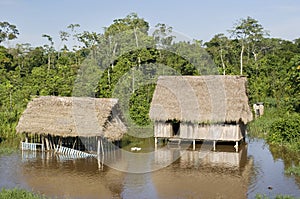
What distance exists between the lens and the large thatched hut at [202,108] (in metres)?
18.7

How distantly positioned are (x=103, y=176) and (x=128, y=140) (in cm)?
667

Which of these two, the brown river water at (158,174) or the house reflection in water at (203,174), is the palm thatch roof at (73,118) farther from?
the house reflection in water at (203,174)

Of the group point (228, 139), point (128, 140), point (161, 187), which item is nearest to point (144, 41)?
point (128, 140)

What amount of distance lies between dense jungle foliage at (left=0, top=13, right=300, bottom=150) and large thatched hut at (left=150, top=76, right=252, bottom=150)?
2.60 metres

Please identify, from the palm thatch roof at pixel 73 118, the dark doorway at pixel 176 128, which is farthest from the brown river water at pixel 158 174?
the dark doorway at pixel 176 128

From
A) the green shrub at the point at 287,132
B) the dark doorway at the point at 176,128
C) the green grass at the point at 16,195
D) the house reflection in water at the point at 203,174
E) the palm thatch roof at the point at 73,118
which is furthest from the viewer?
the dark doorway at the point at 176,128

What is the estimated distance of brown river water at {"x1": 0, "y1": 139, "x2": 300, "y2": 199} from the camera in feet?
41.9

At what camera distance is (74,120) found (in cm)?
1720

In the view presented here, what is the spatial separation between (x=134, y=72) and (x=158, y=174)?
1215 centimetres

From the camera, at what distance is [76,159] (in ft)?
56.4

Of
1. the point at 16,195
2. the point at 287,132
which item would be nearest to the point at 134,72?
the point at 287,132

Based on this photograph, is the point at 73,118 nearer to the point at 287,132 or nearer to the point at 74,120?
the point at 74,120

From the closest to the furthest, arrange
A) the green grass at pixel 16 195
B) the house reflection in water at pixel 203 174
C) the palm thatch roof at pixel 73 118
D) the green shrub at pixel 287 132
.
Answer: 1. the green grass at pixel 16 195
2. the house reflection in water at pixel 203 174
3. the palm thatch roof at pixel 73 118
4. the green shrub at pixel 287 132

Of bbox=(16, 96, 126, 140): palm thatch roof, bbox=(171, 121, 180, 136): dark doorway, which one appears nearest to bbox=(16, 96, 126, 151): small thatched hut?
bbox=(16, 96, 126, 140): palm thatch roof
